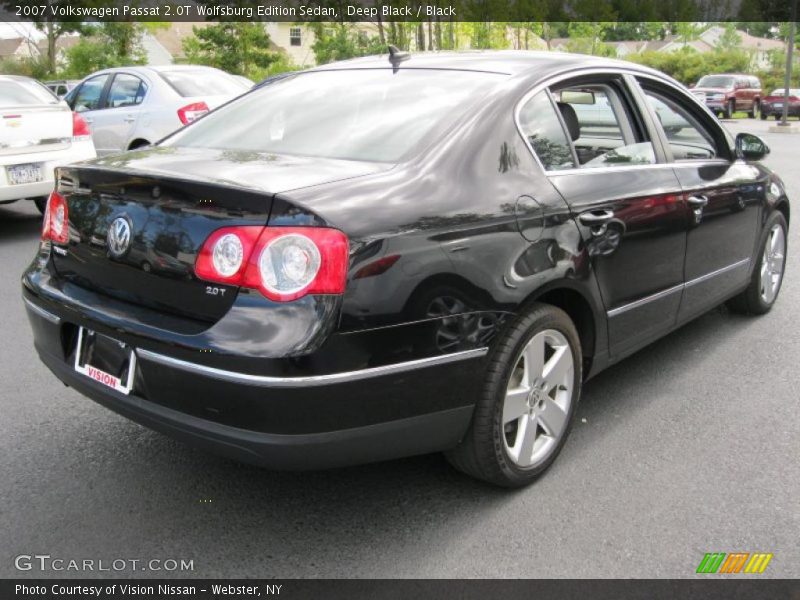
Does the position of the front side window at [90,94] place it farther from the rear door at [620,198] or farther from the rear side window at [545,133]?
the rear side window at [545,133]

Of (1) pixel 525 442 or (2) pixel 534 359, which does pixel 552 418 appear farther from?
(2) pixel 534 359

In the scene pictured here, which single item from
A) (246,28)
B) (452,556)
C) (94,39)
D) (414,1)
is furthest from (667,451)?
(94,39)

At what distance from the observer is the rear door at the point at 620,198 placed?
3307 mm

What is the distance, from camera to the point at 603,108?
12.6ft

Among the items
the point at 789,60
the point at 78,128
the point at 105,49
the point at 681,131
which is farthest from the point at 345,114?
the point at 105,49

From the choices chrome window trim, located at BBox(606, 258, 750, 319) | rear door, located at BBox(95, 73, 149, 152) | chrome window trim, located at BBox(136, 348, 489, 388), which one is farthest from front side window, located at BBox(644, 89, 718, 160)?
rear door, located at BBox(95, 73, 149, 152)

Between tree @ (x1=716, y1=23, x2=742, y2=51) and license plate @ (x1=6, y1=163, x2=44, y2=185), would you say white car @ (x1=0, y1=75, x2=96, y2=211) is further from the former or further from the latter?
tree @ (x1=716, y1=23, x2=742, y2=51)

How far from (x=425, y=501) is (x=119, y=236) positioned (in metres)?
1.48

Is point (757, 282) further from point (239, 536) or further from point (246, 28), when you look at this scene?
point (246, 28)

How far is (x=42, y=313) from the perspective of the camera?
121 inches

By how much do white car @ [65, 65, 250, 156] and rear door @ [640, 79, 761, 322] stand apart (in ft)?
21.3

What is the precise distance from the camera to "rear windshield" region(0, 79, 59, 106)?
8.20 meters

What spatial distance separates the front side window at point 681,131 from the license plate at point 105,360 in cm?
278

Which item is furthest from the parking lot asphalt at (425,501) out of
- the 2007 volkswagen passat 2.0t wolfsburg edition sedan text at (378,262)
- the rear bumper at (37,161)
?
the rear bumper at (37,161)
